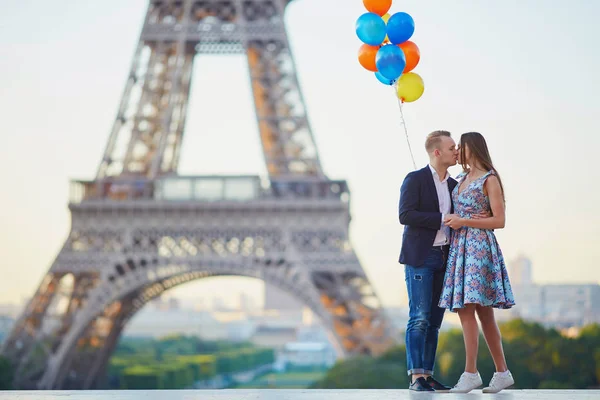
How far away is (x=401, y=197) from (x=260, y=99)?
69.9 ft

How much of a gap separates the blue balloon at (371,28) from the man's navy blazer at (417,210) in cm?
179

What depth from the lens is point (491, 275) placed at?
8070 millimetres

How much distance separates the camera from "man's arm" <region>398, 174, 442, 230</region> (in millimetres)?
8203

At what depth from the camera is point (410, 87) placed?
32.4ft

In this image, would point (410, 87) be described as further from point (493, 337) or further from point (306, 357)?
point (306, 357)

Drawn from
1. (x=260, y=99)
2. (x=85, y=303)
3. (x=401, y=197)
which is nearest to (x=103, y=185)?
(x=85, y=303)

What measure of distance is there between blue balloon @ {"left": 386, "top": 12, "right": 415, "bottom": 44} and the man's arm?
1820mm

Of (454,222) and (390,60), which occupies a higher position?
(390,60)

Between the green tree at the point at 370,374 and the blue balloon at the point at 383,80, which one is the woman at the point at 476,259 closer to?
the blue balloon at the point at 383,80

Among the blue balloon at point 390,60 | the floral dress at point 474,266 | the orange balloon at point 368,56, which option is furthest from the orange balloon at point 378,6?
the floral dress at point 474,266

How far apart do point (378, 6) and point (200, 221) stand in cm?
1956

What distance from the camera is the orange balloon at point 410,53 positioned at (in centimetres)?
977

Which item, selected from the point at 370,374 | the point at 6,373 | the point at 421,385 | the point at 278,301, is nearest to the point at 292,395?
the point at 421,385

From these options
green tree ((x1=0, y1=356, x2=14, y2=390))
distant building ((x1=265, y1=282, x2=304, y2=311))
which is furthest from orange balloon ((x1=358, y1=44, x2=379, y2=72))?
distant building ((x1=265, y1=282, x2=304, y2=311))
